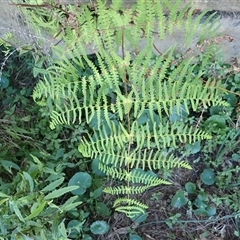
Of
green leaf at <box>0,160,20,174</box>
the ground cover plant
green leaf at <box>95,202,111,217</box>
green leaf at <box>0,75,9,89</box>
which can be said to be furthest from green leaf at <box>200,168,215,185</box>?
green leaf at <box>0,75,9,89</box>

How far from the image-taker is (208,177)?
214cm

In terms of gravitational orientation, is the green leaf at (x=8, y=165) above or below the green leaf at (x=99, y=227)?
above

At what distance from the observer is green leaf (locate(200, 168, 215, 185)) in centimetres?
213

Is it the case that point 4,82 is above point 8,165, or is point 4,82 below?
above

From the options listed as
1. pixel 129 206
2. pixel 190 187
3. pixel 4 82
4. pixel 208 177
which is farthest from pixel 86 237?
pixel 4 82

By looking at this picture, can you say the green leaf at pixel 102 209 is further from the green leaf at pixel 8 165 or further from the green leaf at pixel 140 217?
the green leaf at pixel 8 165

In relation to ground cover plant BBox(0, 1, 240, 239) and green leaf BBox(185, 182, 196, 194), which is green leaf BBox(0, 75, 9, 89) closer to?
ground cover plant BBox(0, 1, 240, 239)

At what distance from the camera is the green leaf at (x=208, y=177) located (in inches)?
84.0

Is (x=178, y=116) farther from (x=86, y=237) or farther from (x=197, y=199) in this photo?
Answer: (x=86, y=237)

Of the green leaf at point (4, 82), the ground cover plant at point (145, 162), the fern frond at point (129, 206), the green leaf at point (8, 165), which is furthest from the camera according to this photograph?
the green leaf at point (4, 82)

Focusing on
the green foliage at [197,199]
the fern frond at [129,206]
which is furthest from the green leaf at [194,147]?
the fern frond at [129,206]

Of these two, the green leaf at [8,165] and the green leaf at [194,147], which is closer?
the green leaf at [8,165]

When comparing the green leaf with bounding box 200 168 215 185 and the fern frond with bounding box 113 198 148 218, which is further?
the green leaf with bounding box 200 168 215 185

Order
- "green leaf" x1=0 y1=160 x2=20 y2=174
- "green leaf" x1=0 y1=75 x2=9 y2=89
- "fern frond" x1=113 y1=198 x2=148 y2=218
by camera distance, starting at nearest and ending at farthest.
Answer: "fern frond" x1=113 y1=198 x2=148 y2=218
"green leaf" x1=0 y1=160 x2=20 y2=174
"green leaf" x1=0 y1=75 x2=9 y2=89
